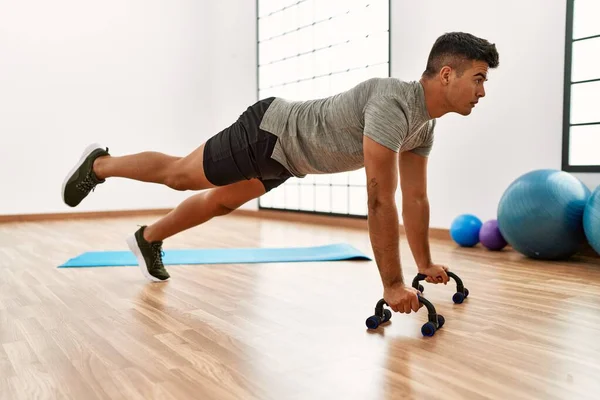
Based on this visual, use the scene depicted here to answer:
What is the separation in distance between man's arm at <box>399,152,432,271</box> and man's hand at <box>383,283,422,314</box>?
17.5 inches

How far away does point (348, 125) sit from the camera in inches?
71.6

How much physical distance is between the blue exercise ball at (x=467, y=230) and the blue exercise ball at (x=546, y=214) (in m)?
0.50

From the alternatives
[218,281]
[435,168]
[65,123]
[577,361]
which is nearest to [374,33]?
[435,168]

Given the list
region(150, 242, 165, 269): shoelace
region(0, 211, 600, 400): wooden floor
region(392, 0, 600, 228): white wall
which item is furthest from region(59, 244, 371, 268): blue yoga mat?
region(392, 0, 600, 228): white wall

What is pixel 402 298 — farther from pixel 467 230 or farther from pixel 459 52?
pixel 467 230

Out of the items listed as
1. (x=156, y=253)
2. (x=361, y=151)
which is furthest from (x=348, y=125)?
(x=156, y=253)

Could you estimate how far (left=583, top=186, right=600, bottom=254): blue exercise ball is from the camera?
2750 mm

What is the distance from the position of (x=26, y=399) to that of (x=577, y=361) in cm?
134

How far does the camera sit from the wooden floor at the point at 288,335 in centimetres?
130

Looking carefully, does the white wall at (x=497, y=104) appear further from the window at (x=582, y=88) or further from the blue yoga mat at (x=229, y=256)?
the blue yoga mat at (x=229, y=256)

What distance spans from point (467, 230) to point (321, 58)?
261 cm

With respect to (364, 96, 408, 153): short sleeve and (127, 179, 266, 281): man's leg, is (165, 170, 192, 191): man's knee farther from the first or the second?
(364, 96, 408, 153): short sleeve

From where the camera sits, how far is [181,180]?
210 centimetres

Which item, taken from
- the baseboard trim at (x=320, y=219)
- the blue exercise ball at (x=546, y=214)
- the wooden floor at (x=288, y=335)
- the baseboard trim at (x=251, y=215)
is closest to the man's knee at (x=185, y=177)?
the wooden floor at (x=288, y=335)
